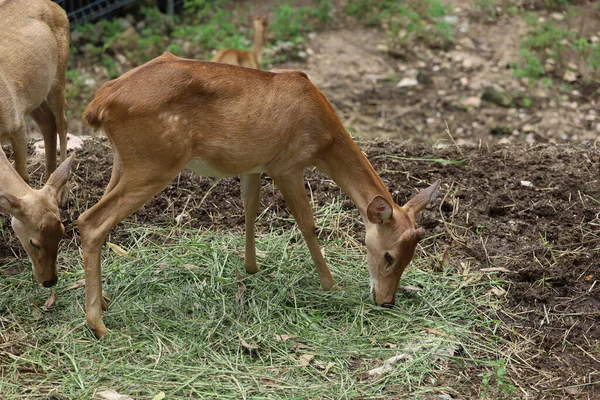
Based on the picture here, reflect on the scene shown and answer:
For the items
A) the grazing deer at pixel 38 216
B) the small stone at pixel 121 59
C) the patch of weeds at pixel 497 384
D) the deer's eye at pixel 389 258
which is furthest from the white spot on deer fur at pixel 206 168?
the small stone at pixel 121 59

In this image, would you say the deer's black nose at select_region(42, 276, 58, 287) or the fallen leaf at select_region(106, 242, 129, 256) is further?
the fallen leaf at select_region(106, 242, 129, 256)

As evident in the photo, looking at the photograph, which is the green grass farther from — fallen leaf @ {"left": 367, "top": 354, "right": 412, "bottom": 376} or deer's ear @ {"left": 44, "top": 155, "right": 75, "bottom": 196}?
deer's ear @ {"left": 44, "top": 155, "right": 75, "bottom": 196}

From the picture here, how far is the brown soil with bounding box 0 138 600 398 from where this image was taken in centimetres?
589

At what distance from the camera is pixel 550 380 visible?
215 inches

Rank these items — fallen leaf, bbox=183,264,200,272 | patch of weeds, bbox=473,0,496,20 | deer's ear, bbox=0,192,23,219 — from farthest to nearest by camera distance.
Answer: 1. patch of weeds, bbox=473,0,496,20
2. fallen leaf, bbox=183,264,200,272
3. deer's ear, bbox=0,192,23,219

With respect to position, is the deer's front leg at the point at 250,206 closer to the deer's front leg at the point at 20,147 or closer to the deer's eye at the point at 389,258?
the deer's eye at the point at 389,258

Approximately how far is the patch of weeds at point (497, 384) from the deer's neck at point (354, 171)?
1.36 metres

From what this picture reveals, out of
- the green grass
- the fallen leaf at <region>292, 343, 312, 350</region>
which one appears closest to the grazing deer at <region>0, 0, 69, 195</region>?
the green grass

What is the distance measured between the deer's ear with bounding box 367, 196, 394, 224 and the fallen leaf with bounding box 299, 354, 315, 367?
3.32 ft

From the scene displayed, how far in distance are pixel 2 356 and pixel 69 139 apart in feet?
11.3

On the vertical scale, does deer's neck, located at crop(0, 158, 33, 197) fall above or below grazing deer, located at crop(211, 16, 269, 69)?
above

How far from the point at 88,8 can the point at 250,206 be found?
6.77 m

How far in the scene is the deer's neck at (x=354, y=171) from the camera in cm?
600

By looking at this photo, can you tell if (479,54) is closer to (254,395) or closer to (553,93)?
(553,93)
